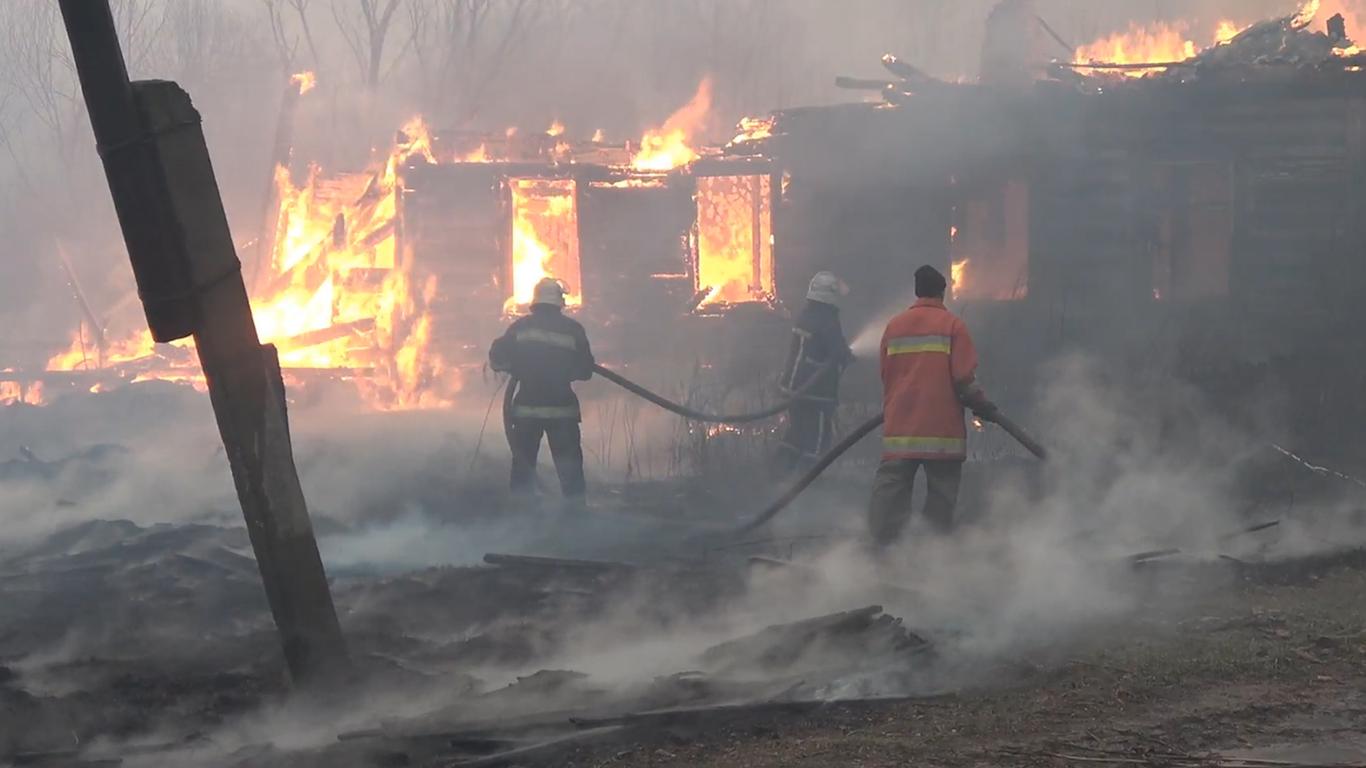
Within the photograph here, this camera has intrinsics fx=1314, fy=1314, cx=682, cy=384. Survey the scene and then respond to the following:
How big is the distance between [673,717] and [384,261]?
15969 millimetres

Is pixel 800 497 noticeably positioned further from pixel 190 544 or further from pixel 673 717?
pixel 673 717

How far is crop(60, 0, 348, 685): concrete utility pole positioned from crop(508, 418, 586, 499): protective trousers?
4.86 meters

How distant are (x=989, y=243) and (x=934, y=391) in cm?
903

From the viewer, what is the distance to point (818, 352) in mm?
11039

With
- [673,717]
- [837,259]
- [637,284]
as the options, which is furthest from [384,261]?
[673,717]

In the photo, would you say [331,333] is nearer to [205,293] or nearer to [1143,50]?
[1143,50]

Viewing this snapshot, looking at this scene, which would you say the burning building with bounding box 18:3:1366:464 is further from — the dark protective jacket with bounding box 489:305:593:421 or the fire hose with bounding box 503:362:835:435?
the dark protective jacket with bounding box 489:305:593:421

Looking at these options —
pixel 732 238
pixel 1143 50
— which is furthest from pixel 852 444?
pixel 1143 50

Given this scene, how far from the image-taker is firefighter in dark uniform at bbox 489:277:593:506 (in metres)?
9.88

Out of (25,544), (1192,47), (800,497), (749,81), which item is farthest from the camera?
(749,81)

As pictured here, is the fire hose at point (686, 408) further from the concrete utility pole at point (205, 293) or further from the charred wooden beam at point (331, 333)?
the charred wooden beam at point (331, 333)

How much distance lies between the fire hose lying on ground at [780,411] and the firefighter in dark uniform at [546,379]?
13cm

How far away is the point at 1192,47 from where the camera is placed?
17.2 m

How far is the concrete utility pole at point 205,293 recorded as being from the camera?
4371 mm
